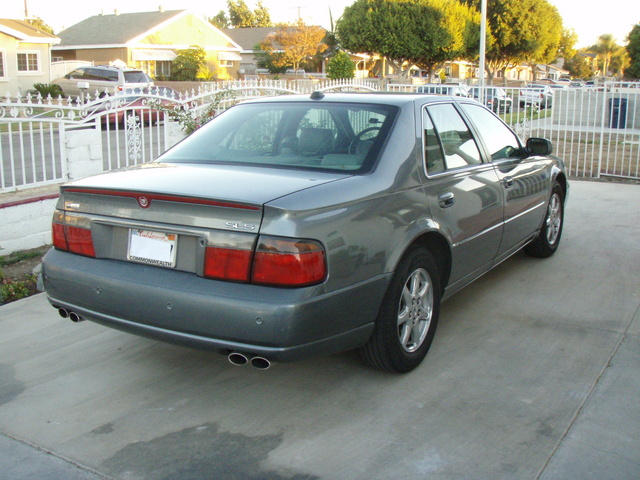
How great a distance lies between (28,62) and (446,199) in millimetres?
34023

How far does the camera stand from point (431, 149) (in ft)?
14.5

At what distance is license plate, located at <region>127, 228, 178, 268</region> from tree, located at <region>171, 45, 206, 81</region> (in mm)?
40769

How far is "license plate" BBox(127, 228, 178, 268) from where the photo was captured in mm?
3469

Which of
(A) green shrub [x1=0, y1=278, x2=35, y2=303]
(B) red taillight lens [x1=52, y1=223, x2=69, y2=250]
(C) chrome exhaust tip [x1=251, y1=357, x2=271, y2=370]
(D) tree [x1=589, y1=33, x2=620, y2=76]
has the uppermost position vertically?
(D) tree [x1=589, y1=33, x2=620, y2=76]

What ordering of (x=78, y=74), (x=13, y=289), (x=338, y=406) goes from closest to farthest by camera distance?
(x=338, y=406) → (x=13, y=289) → (x=78, y=74)

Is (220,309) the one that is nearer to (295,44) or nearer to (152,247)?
(152,247)

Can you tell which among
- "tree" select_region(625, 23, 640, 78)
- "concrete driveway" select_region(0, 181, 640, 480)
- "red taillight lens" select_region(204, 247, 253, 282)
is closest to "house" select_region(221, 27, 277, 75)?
"tree" select_region(625, 23, 640, 78)

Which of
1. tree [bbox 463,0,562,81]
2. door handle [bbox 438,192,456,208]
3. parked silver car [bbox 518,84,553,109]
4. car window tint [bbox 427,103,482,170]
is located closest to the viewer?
door handle [bbox 438,192,456,208]


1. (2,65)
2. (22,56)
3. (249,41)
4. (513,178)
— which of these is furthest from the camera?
(249,41)

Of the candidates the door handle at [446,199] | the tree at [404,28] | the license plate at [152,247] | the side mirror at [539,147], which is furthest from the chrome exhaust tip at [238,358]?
the tree at [404,28]

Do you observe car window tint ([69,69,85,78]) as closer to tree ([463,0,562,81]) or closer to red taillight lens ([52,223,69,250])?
red taillight lens ([52,223,69,250])

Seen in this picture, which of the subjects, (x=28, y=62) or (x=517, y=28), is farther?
(x=517, y=28)

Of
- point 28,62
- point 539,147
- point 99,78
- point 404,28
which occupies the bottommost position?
point 539,147

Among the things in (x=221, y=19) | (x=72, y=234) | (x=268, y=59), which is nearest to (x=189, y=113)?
(x=72, y=234)
